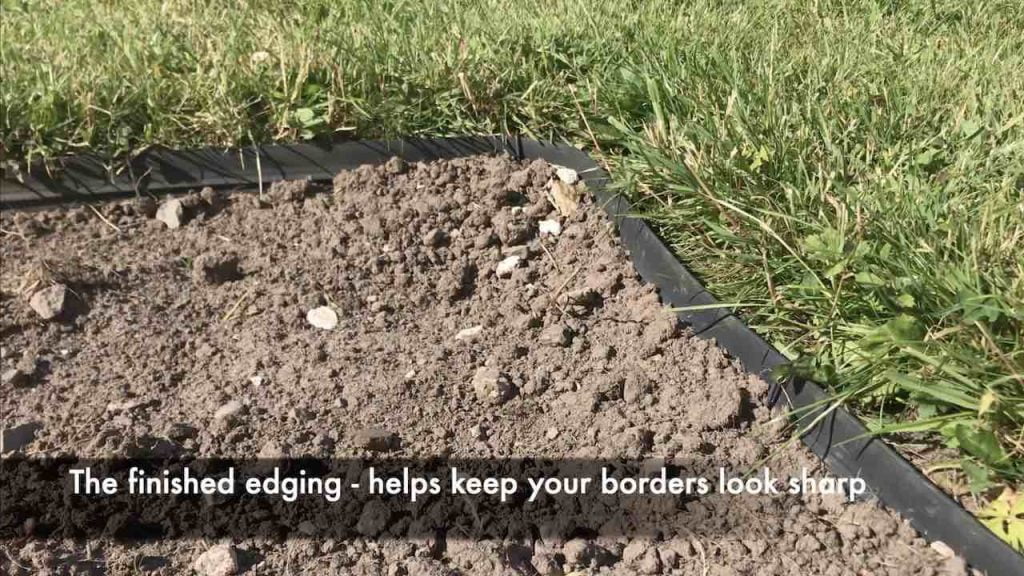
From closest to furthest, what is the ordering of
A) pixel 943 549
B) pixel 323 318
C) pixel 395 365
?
pixel 943 549 < pixel 395 365 < pixel 323 318

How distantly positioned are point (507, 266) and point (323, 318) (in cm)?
53

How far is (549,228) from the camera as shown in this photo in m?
2.80

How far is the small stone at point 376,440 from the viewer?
2158 mm

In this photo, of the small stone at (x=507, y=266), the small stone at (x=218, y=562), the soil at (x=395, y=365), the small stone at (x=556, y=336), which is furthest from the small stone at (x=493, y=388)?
the small stone at (x=218, y=562)

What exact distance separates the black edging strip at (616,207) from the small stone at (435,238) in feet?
1.15

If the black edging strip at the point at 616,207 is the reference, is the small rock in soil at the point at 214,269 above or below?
below

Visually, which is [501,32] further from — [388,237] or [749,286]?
[749,286]

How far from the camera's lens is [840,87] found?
9.43ft

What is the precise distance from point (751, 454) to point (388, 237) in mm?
1235

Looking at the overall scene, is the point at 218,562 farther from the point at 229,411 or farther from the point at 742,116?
the point at 742,116

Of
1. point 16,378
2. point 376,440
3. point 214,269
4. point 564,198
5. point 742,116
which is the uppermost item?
point 742,116

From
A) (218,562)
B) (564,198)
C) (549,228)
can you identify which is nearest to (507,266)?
(549,228)

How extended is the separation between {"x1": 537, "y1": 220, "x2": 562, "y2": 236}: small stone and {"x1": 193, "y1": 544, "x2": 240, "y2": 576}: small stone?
127cm

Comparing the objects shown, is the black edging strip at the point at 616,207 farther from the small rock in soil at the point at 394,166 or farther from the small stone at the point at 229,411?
the small stone at the point at 229,411
